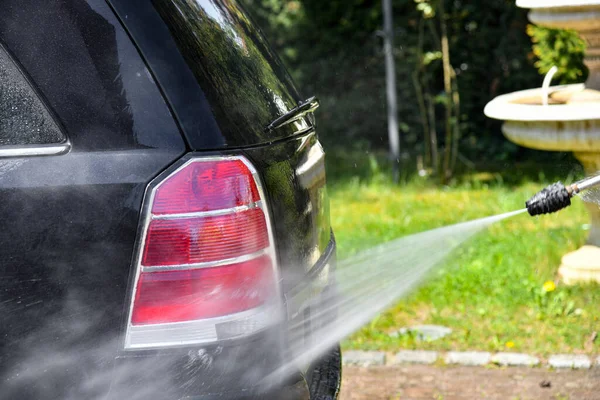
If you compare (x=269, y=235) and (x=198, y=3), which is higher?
(x=198, y=3)

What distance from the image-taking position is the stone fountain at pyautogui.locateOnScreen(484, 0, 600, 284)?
4.76 metres

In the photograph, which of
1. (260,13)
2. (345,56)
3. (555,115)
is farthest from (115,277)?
(260,13)

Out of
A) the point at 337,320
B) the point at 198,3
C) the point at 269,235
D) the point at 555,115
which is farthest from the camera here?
the point at 555,115

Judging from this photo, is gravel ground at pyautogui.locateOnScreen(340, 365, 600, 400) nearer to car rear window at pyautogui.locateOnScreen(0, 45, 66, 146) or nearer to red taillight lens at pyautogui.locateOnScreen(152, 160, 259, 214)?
red taillight lens at pyautogui.locateOnScreen(152, 160, 259, 214)

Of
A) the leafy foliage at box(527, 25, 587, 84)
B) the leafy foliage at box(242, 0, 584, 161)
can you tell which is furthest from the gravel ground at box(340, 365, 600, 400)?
the leafy foliage at box(242, 0, 584, 161)

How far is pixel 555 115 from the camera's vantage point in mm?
4723

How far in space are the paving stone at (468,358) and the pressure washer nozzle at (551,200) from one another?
1.74 m

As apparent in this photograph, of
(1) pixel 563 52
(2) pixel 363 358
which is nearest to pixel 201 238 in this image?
(2) pixel 363 358

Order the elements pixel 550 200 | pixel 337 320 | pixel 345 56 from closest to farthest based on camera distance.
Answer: pixel 550 200
pixel 337 320
pixel 345 56

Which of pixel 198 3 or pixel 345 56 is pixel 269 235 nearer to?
pixel 198 3

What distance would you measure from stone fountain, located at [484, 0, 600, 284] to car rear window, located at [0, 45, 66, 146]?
3.34 m

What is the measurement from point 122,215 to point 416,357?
256cm

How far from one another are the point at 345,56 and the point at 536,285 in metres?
5.98

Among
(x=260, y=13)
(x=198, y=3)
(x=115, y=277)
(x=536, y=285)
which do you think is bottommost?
(x=536, y=285)
